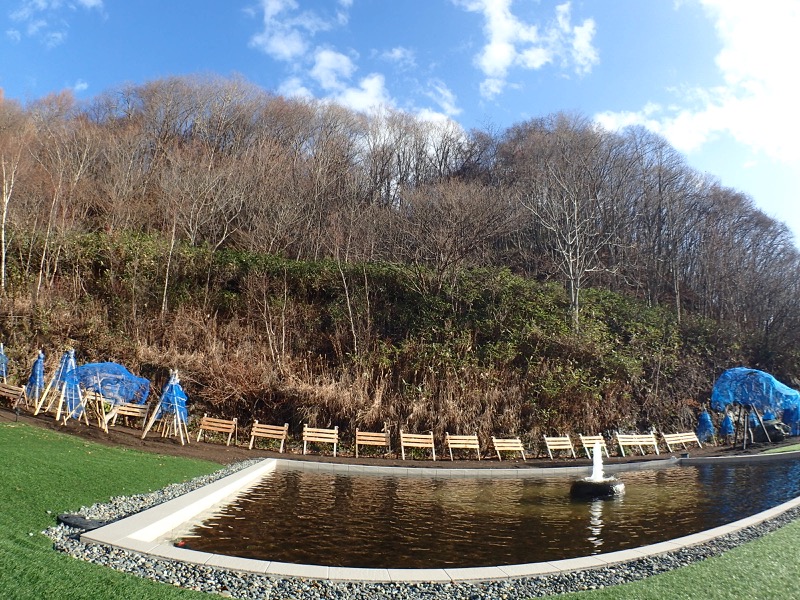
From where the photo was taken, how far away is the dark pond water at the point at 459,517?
6625mm

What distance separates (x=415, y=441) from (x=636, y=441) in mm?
6973

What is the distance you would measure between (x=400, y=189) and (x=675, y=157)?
16.4 meters

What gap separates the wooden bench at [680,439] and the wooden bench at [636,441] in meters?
0.38

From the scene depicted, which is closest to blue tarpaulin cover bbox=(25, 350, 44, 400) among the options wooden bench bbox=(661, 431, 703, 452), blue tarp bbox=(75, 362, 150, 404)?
blue tarp bbox=(75, 362, 150, 404)

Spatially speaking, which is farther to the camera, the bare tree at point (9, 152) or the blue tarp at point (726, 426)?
the bare tree at point (9, 152)

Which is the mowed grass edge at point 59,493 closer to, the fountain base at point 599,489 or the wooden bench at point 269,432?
the wooden bench at point 269,432

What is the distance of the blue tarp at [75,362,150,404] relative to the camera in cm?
1466

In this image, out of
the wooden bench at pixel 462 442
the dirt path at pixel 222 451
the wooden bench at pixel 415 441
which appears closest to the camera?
the dirt path at pixel 222 451

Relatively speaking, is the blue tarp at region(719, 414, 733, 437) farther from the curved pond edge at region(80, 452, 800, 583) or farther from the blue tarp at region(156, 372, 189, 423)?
the blue tarp at region(156, 372, 189, 423)

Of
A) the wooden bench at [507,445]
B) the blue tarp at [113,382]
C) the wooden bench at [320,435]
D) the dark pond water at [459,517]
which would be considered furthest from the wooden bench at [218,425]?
the wooden bench at [507,445]

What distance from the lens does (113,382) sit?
600 inches

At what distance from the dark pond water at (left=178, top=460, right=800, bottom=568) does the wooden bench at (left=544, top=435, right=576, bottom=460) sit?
3.10 m

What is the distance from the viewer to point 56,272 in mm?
21453

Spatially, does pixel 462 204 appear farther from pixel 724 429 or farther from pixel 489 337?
pixel 724 429
